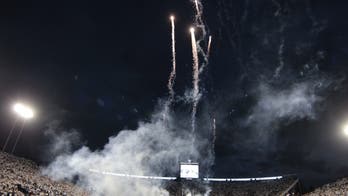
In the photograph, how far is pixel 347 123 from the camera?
23531mm

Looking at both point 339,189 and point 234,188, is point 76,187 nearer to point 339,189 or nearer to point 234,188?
point 234,188

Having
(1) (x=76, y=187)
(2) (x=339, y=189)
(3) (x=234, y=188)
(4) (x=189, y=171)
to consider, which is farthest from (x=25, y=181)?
(3) (x=234, y=188)

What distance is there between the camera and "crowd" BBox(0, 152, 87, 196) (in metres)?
19.9

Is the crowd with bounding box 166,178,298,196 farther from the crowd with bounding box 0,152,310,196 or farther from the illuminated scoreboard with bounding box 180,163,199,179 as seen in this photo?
the illuminated scoreboard with bounding box 180,163,199,179

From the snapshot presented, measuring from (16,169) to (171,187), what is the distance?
20.4 m

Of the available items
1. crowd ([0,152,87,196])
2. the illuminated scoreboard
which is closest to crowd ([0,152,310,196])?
crowd ([0,152,87,196])

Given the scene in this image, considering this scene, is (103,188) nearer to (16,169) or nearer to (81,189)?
(81,189)

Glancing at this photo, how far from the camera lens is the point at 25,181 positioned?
23.7 meters

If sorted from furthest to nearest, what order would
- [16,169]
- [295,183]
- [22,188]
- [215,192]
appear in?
[215,192], [295,183], [16,169], [22,188]

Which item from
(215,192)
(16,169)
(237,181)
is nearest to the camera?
(16,169)

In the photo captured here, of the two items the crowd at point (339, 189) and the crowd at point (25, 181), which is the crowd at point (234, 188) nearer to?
the crowd at point (339, 189)

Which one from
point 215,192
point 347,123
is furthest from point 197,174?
point 347,123

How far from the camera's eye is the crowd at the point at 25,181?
19902mm

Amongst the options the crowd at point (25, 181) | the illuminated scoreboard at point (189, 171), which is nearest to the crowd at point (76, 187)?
the crowd at point (25, 181)
